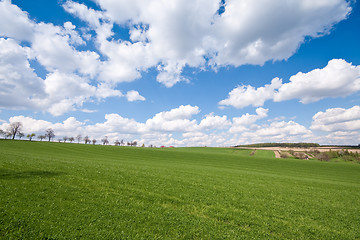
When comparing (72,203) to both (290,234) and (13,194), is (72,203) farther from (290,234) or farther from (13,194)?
(290,234)

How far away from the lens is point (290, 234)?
8.91 metres

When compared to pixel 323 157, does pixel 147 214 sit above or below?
below

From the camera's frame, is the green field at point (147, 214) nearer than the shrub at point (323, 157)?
Yes

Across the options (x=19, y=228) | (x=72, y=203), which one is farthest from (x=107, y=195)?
(x=19, y=228)

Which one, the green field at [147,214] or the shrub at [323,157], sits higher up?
the shrub at [323,157]

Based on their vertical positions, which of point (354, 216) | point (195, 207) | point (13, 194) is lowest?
point (354, 216)

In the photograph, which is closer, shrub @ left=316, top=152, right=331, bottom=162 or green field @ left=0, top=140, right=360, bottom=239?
green field @ left=0, top=140, right=360, bottom=239

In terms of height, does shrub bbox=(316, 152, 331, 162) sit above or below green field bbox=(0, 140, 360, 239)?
above

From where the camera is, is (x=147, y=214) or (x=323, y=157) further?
(x=323, y=157)

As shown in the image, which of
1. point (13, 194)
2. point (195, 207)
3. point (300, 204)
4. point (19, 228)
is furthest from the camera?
point (300, 204)

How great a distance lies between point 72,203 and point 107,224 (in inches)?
122

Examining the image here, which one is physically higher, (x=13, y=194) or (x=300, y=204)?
(x=13, y=194)

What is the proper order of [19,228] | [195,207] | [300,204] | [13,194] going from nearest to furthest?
[19,228]
[13,194]
[195,207]
[300,204]

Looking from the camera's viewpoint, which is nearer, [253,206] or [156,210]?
[156,210]
